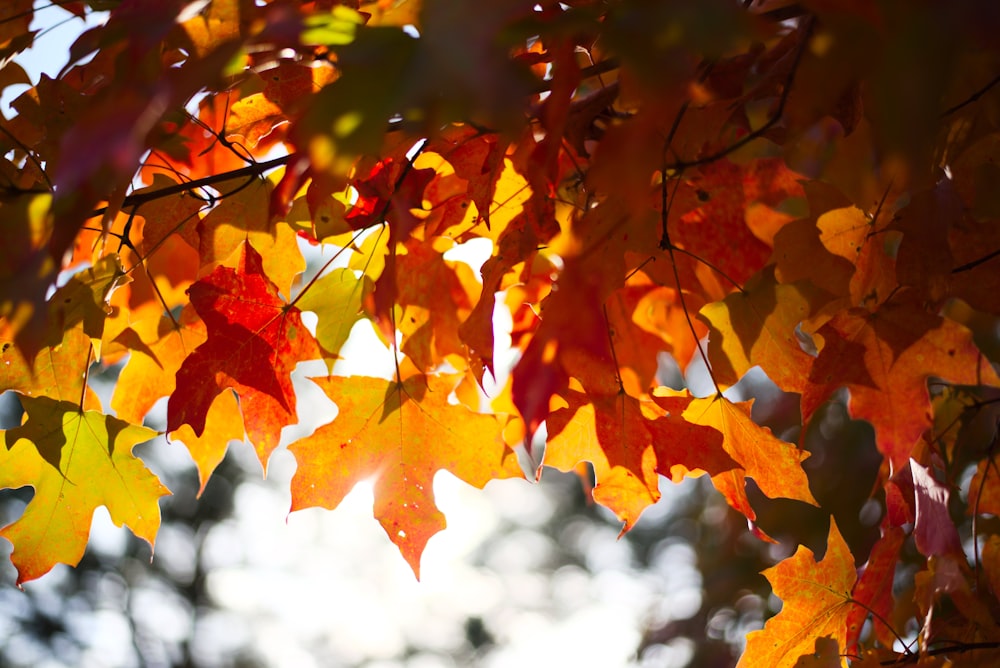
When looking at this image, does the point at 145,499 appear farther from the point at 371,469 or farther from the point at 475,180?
the point at 475,180

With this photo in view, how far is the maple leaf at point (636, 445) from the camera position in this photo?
1.01 m

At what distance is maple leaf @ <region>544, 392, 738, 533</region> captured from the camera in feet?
3.30

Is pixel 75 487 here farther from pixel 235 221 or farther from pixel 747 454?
pixel 747 454

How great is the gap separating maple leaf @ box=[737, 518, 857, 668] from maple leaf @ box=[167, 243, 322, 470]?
69 cm

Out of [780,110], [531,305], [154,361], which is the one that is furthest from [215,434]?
[780,110]

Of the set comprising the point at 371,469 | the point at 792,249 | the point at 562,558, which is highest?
the point at 792,249

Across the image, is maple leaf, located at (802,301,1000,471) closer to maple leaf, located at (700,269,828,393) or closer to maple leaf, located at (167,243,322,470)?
maple leaf, located at (700,269,828,393)

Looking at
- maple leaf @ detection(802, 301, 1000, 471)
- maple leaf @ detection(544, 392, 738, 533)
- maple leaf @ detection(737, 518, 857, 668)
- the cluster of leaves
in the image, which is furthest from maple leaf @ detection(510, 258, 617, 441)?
maple leaf @ detection(737, 518, 857, 668)

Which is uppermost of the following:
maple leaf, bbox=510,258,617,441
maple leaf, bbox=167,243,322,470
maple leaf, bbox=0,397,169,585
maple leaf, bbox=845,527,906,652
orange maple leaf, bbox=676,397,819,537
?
maple leaf, bbox=510,258,617,441

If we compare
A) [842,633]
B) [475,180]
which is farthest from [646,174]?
[842,633]

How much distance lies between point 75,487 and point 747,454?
91 cm

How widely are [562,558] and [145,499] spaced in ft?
26.7

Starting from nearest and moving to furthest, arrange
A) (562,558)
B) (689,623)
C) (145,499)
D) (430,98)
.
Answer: (430,98) → (145,499) → (689,623) → (562,558)

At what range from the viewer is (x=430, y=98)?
0.47 metres
